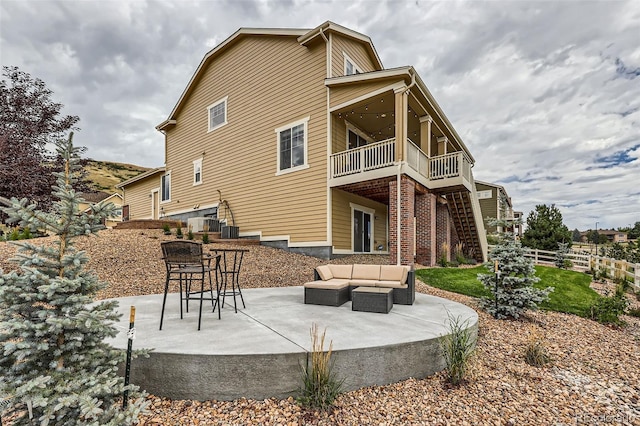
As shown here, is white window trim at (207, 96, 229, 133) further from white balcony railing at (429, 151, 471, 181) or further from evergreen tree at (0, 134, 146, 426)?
evergreen tree at (0, 134, 146, 426)

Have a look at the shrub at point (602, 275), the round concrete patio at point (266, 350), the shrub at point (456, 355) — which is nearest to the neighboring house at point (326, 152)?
the shrub at point (602, 275)

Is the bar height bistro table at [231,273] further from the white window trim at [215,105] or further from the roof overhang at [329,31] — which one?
the roof overhang at [329,31]

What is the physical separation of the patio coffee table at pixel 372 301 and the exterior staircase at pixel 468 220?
846 centimetres

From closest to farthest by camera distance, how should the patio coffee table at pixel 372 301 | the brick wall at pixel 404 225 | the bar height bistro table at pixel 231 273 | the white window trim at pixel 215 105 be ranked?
the bar height bistro table at pixel 231 273 → the patio coffee table at pixel 372 301 → the brick wall at pixel 404 225 → the white window trim at pixel 215 105

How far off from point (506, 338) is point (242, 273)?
20.1ft

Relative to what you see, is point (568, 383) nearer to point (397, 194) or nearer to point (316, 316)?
point (316, 316)

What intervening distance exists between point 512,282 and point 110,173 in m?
82.7

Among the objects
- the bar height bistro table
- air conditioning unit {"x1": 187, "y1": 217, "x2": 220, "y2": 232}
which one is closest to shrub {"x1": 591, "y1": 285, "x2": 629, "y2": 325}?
the bar height bistro table

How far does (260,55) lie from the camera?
42.6 feet

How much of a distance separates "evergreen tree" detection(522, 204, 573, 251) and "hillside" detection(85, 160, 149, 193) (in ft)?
216

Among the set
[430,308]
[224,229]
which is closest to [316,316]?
[430,308]

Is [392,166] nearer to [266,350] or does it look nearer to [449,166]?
[449,166]

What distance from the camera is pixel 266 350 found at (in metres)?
2.82

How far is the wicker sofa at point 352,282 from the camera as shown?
5270mm
